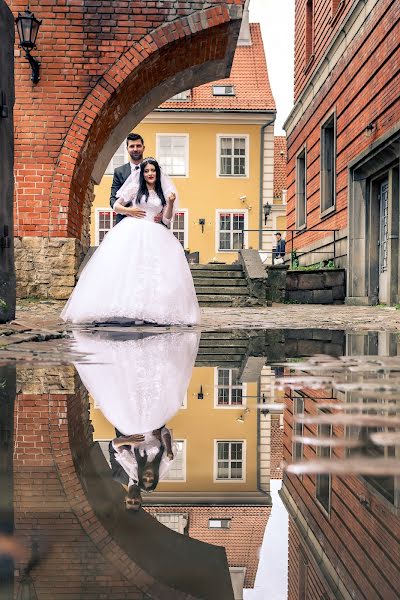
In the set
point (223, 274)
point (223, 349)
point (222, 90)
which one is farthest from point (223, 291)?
point (222, 90)

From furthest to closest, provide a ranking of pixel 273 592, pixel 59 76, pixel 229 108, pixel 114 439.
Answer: pixel 229 108
pixel 59 76
pixel 114 439
pixel 273 592

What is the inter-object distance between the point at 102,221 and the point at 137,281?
26324 millimetres

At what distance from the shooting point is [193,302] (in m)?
6.88

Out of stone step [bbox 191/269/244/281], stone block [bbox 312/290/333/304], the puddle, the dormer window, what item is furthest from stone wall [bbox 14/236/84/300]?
the dormer window

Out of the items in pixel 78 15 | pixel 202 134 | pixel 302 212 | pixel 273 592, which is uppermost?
pixel 202 134

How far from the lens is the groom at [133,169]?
6.89m

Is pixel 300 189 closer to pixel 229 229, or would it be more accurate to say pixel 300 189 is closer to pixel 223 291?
pixel 223 291

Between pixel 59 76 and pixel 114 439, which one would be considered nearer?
pixel 114 439

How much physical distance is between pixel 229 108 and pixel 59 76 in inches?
822

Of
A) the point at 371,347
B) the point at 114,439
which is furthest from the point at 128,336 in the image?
the point at 114,439

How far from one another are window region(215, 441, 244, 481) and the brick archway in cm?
1010

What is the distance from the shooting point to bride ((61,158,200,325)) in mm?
6617

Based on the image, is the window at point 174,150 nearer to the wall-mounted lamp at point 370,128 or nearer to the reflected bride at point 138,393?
the wall-mounted lamp at point 370,128

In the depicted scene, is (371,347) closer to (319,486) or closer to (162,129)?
(319,486)
